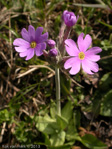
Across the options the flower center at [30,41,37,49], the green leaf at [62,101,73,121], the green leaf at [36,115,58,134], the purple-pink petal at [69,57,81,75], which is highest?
the flower center at [30,41,37,49]

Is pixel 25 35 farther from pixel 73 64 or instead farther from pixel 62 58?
pixel 73 64

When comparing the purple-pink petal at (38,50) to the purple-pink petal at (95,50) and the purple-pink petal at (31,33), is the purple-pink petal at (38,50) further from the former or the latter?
the purple-pink petal at (95,50)

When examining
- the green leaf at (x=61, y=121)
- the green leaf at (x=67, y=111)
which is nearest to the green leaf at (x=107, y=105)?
the green leaf at (x=67, y=111)

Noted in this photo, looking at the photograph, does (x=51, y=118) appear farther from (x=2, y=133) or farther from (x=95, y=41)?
(x=95, y=41)

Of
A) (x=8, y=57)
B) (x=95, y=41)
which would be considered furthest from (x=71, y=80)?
(x=8, y=57)

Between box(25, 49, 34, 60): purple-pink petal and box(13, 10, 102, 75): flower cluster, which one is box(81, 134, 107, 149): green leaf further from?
box(25, 49, 34, 60): purple-pink petal

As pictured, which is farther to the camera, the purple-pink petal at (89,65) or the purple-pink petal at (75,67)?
the purple-pink petal at (89,65)

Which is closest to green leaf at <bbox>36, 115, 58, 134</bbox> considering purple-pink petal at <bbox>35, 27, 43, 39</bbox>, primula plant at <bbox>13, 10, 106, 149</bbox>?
primula plant at <bbox>13, 10, 106, 149</bbox>

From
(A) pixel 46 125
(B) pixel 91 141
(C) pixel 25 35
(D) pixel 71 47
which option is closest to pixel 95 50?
(D) pixel 71 47
